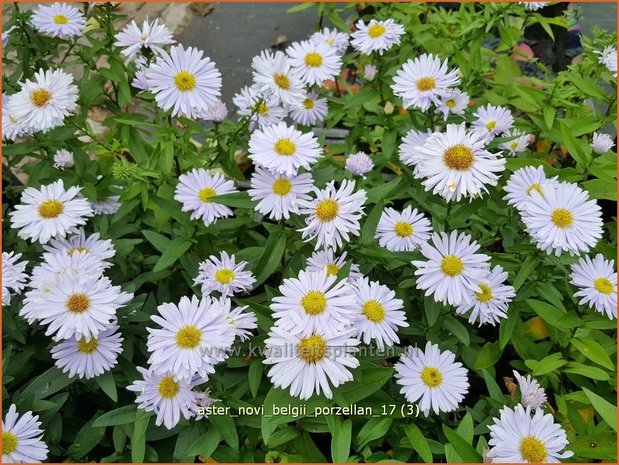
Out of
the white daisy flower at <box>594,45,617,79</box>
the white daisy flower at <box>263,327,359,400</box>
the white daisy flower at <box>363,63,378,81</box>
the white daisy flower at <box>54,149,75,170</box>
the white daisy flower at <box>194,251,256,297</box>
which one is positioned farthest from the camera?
the white daisy flower at <box>363,63,378,81</box>

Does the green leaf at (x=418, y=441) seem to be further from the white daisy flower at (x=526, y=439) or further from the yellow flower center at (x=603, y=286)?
the yellow flower center at (x=603, y=286)

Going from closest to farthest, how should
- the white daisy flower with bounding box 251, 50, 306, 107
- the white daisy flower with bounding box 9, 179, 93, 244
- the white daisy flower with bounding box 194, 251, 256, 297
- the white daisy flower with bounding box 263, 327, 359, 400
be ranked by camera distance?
the white daisy flower with bounding box 263, 327, 359, 400 → the white daisy flower with bounding box 194, 251, 256, 297 → the white daisy flower with bounding box 9, 179, 93, 244 → the white daisy flower with bounding box 251, 50, 306, 107

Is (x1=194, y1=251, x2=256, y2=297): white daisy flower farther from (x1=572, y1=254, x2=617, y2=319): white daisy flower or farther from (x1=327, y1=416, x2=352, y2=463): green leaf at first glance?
(x1=572, y1=254, x2=617, y2=319): white daisy flower

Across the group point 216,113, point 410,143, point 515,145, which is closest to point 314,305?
point 410,143

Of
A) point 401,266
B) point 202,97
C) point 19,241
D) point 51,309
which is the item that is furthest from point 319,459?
point 19,241

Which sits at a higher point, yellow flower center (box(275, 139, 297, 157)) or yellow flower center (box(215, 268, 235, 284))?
yellow flower center (box(275, 139, 297, 157))

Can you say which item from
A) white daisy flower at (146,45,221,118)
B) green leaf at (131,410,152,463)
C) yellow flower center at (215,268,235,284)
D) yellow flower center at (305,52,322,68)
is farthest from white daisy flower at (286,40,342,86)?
green leaf at (131,410,152,463)

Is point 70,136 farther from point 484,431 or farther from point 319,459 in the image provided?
point 484,431
